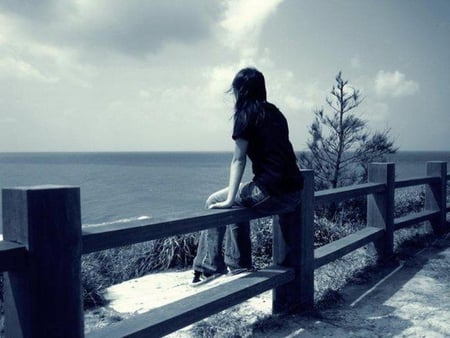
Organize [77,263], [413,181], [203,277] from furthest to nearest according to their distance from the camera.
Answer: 1. [413,181]
2. [203,277]
3. [77,263]

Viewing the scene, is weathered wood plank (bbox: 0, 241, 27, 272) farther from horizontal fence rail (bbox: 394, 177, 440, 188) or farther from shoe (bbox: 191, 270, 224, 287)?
horizontal fence rail (bbox: 394, 177, 440, 188)

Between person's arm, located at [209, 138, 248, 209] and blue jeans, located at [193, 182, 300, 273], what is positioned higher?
person's arm, located at [209, 138, 248, 209]

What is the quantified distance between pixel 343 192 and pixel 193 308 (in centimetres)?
233

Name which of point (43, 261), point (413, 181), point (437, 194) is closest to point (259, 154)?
point (43, 261)

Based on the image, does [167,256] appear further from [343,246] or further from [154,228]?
[154,228]

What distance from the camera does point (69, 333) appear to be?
2.03 metres

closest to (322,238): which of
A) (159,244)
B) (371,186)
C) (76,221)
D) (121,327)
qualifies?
(371,186)

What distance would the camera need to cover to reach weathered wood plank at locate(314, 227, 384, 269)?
163 inches

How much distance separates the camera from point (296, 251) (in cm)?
376

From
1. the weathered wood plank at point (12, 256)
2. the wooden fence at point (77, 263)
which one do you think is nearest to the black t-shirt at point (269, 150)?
the wooden fence at point (77, 263)

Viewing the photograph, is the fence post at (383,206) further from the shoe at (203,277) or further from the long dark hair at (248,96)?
the long dark hair at (248,96)

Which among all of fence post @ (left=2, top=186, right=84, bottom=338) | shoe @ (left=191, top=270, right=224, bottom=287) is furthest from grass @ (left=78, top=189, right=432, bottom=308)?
fence post @ (left=2, top=186, right=84, bottom=338)

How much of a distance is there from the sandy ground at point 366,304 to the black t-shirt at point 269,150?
1117 millimetres

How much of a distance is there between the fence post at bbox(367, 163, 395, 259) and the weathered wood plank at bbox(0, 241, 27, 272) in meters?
4.61
